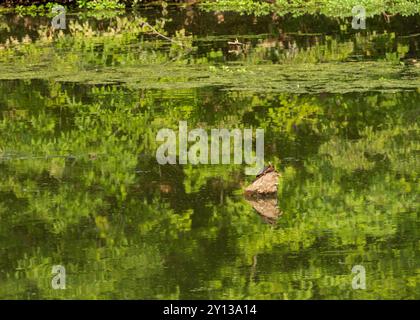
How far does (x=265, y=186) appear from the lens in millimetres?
8406

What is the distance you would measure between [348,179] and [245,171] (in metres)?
0.92

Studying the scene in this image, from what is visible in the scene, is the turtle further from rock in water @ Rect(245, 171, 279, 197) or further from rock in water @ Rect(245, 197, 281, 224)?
rock in water @ Rect(245, 197, 281, 224)

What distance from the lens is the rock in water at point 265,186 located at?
8.38 meters

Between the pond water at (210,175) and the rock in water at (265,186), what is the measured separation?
0.39ft

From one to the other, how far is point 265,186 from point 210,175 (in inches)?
29.8

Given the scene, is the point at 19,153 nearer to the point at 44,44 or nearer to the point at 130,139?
the point at 130,139

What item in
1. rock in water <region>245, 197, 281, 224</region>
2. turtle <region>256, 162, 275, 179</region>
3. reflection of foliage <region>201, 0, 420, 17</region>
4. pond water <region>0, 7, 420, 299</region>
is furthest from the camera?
reflection of foliage <region>201, 0, 420, 17</region>

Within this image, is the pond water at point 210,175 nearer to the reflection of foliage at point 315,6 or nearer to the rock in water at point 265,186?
the rock in water at point 265,186

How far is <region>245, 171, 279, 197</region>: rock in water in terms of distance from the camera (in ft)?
27.5

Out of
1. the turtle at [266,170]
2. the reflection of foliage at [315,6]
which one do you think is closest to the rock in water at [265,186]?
the turtle at [266,170]

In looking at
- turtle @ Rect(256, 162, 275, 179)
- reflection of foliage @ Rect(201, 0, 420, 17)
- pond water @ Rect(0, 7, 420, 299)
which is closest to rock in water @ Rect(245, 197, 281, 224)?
pond water @ Rect(0, 7, 420, 299)

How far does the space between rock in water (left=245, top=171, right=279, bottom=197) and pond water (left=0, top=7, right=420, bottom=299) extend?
0.39 feet
